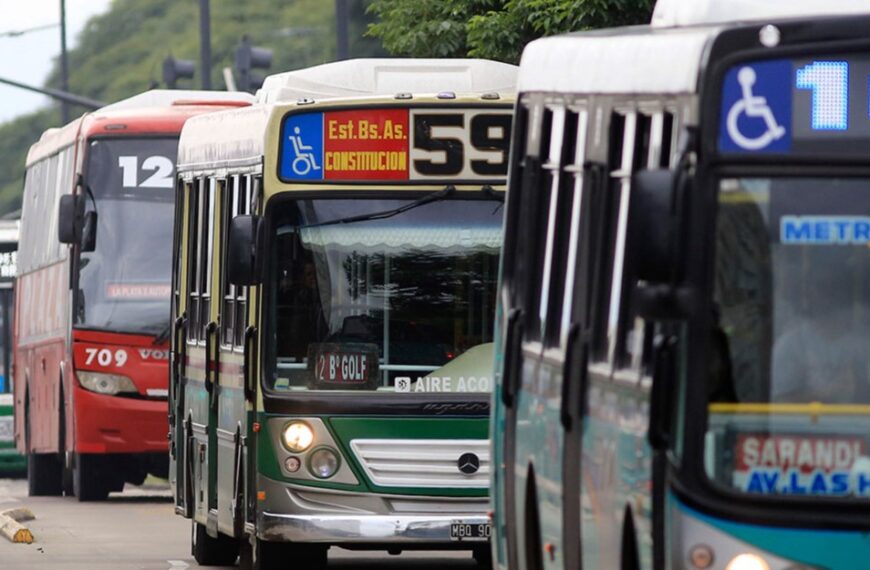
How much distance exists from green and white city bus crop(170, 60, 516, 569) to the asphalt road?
268 centimetres

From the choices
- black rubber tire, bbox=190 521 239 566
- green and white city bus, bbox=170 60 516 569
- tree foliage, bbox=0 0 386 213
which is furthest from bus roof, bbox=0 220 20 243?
tree foliage, bbox=0 0 386 213

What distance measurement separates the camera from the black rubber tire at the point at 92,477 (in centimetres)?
2586

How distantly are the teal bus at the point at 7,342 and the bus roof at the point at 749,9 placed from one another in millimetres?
26198

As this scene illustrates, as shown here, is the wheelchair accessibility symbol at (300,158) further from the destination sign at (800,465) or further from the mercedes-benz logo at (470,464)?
the destination sign at (800,465)

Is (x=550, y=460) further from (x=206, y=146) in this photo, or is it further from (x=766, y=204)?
(x=206, y=146)

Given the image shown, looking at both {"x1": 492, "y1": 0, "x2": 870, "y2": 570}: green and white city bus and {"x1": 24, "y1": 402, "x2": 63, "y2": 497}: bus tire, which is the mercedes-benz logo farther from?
{"x1": 24, "y1": 402, "x2": 63, "y2": 497}: bus tire

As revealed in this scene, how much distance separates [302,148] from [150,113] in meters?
11.9

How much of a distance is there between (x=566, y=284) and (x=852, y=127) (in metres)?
1.91

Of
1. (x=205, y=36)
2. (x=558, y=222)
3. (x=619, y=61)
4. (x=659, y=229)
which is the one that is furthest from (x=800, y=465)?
(x=205, y=36)

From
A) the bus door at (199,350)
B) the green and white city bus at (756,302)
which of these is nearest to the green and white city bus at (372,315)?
the bus door at (199,350)

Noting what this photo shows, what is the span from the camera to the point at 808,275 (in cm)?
Answer: 762

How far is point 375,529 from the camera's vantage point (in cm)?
1390

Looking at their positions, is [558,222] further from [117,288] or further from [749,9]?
[117,288]

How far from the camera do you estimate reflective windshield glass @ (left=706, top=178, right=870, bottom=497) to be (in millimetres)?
7539
